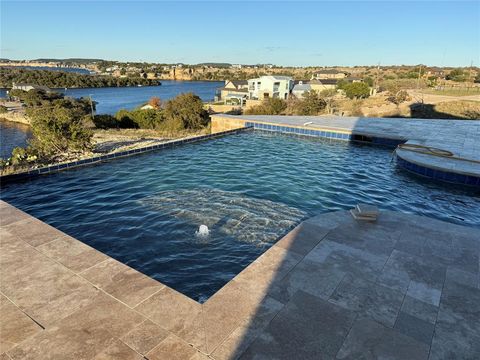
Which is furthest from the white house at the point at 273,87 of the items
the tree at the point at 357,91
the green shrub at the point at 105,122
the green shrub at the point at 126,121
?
the green shrub at the point at 105,122

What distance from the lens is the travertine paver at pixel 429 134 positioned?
1088 centimetres

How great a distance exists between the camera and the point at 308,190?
30.5 ft

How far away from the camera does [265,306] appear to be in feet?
13.0

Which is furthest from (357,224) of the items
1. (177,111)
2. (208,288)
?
(177,111)

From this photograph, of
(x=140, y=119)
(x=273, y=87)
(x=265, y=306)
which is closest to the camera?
(x=265, y=306)

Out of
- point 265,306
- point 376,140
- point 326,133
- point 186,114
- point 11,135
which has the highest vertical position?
point 186,114

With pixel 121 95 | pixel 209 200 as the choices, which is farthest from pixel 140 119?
pixel 121 95

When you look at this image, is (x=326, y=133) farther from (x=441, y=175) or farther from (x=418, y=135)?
(x=441, y=175)

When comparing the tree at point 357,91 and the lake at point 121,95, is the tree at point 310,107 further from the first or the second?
the lake at point 121,95

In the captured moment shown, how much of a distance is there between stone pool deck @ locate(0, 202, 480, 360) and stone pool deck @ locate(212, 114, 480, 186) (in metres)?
5.70

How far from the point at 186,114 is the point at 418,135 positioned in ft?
55.2

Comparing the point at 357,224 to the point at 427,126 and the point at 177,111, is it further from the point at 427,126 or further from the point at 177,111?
the point at 177,111

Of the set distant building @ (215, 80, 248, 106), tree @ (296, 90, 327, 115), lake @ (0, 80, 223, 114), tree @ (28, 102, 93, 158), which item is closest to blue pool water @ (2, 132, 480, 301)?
tree @ (28, 102, 93, 158)

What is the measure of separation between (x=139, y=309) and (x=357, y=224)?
4.40m
